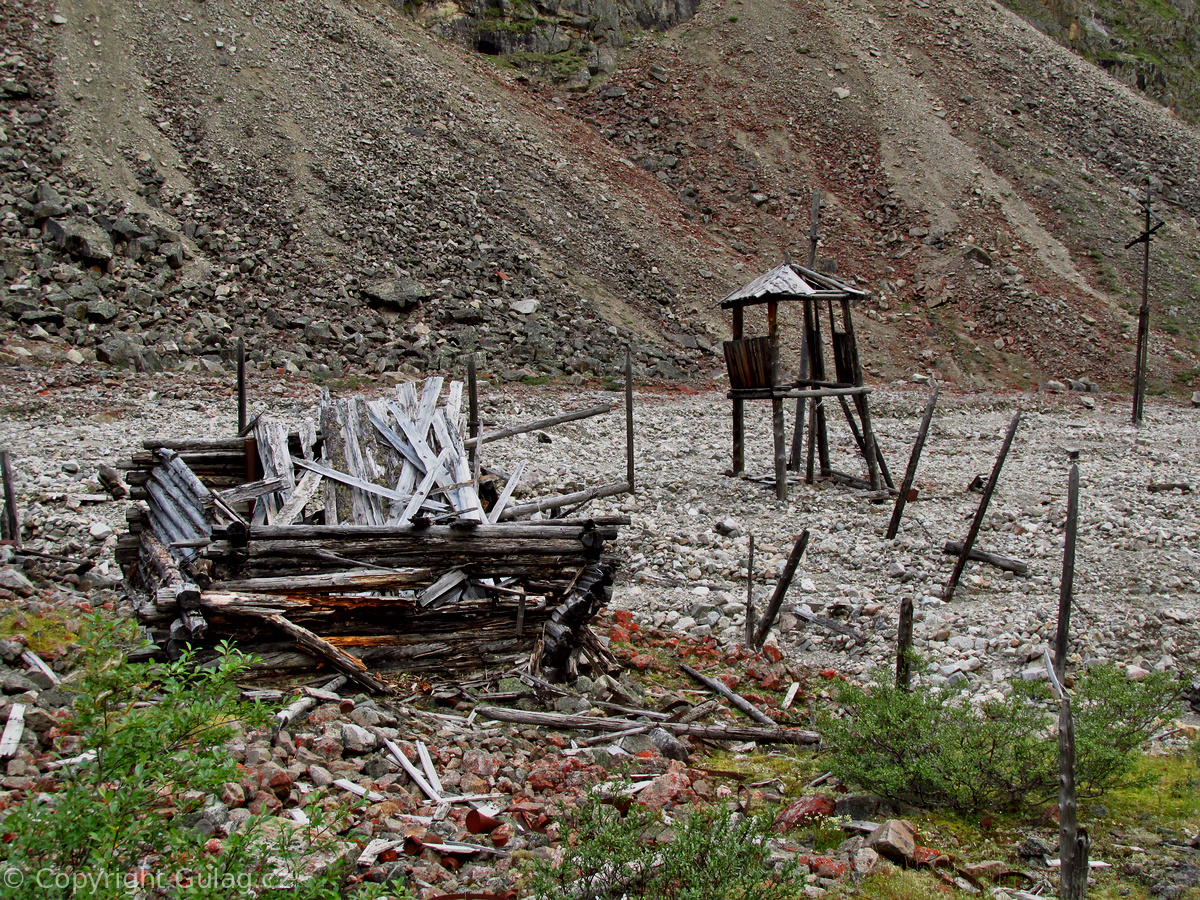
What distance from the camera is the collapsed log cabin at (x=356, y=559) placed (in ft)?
19.0

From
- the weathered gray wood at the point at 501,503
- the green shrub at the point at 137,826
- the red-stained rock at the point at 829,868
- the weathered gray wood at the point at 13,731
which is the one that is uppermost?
the weathered gray wood at the point at 501,503

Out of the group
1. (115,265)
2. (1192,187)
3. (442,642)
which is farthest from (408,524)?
(1192,187)

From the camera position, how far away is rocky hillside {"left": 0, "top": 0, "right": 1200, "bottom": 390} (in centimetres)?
2278

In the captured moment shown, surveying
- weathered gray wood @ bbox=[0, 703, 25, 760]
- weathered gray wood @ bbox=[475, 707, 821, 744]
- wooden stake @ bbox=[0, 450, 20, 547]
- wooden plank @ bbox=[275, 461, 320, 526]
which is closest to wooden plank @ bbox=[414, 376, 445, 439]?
wooden plank @ bbox=[275, 461, 320, 526]

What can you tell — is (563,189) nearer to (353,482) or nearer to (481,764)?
(353,482)

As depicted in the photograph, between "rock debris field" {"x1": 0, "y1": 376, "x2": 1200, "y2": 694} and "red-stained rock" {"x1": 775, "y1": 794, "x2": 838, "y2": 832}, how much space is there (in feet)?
4.67

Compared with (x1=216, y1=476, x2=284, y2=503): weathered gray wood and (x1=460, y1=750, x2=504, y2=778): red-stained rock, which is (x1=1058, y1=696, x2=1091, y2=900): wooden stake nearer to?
(x1=460, y1=750, x2=504, y2=778): red-stained rock

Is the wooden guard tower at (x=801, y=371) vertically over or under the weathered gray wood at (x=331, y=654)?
over

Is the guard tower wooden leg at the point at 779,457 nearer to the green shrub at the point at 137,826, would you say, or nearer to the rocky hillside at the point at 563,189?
the green shrub at the point at 137,826

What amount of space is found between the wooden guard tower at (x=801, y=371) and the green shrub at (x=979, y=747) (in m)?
7.74

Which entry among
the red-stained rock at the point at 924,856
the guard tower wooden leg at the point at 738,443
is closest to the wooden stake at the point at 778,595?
the red-stained rock at the point at 924,856

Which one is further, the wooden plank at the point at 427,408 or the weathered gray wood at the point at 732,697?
the wooden plank at the point at 427,408

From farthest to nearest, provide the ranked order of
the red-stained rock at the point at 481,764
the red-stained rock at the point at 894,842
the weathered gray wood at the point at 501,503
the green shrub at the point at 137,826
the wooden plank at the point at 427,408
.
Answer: the wooden plank at the point at 427,408 < the weathered gray wood at the point at 501,503 < the red-stained rock at the point at 481,764 < the red-stained rock at the point at 894,842 < the green shrub at the point at 137,826

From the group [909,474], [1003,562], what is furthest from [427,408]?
[1003,562]
